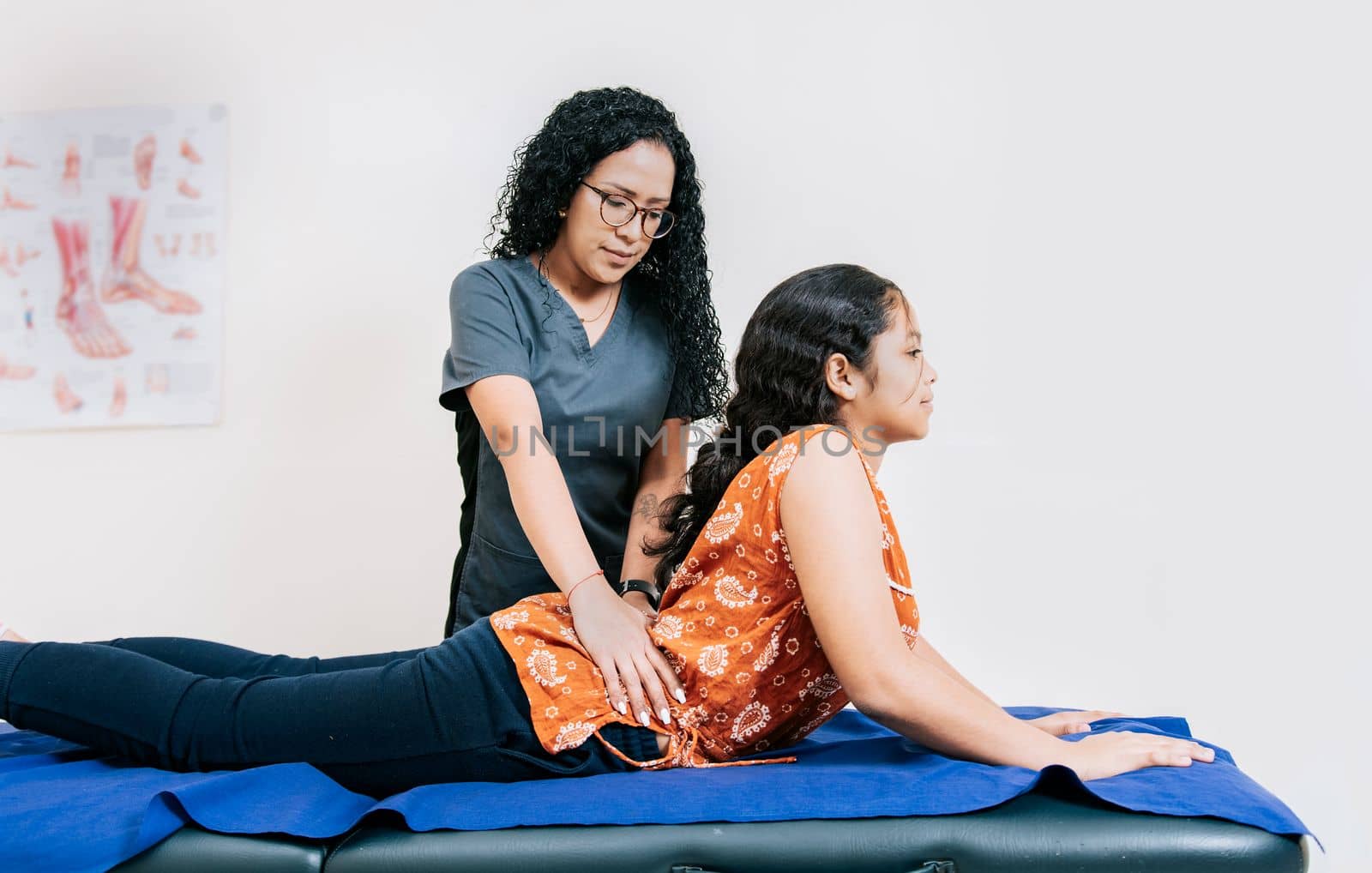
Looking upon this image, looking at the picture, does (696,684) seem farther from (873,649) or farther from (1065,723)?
(1065,723)

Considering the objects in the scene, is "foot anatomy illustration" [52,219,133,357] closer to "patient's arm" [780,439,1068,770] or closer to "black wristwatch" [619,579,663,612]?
"black wristwatch" [619,579,663,612]

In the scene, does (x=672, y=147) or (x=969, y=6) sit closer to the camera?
(x=672, y=147)

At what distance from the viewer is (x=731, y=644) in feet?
3.94

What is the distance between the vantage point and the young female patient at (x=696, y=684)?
1.13 meters

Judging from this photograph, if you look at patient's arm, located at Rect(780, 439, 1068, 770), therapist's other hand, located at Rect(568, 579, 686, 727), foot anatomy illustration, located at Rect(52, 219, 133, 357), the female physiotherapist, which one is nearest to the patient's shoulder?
patient's arm, located at Rect(780, 439, 1068, 770)

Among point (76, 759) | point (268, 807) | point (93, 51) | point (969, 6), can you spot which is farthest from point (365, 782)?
point (93, 51)

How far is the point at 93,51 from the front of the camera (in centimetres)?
250

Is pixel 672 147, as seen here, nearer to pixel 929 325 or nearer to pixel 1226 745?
pixel 929 325

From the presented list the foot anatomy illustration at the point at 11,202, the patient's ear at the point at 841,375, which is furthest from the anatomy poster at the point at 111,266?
the patient's ear at the point at 841,375

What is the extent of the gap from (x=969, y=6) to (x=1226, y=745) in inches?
60.2

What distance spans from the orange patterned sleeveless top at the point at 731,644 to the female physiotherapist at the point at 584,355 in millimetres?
211

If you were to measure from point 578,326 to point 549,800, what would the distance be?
74 centimetres

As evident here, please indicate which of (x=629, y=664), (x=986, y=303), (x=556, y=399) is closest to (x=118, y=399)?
(x=556, y=399)

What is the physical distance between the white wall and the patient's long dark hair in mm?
788
